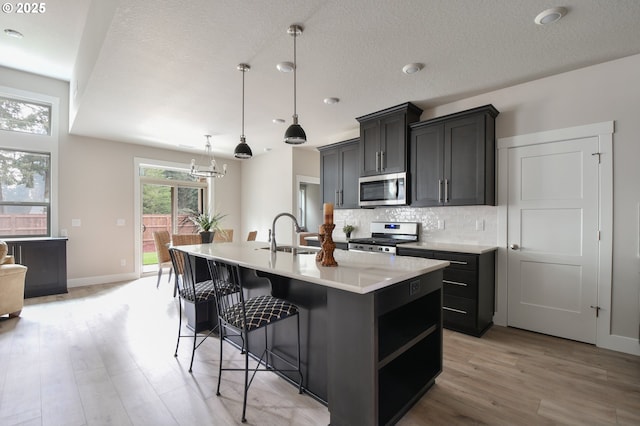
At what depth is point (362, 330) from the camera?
1.52m

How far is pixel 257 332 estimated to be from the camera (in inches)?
98.7

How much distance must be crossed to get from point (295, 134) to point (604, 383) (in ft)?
9.94

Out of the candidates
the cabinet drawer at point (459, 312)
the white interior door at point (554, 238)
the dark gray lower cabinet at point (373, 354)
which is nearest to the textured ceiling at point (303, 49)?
the white interior door at point (554, 238)

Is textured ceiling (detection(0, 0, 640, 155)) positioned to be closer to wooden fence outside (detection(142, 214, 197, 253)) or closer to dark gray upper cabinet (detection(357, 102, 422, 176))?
dark gray upper cabinet (detection(357, 102, 422, 176))

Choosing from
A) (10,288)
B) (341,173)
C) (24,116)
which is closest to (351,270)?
(341,173)

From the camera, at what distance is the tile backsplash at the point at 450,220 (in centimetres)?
342

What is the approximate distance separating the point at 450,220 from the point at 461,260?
0.81m

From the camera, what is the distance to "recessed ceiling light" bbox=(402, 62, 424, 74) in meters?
2.73

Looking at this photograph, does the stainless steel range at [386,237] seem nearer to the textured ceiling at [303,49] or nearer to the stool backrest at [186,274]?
the textured ceiling at [303,49]

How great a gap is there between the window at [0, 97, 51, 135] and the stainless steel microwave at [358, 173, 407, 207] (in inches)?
208

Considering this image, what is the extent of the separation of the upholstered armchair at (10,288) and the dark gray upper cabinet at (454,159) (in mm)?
4928

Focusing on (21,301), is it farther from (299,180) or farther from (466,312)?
(466,312)

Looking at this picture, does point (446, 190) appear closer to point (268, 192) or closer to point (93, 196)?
point (268, 192)

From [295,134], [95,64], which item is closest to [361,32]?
[295,134]
